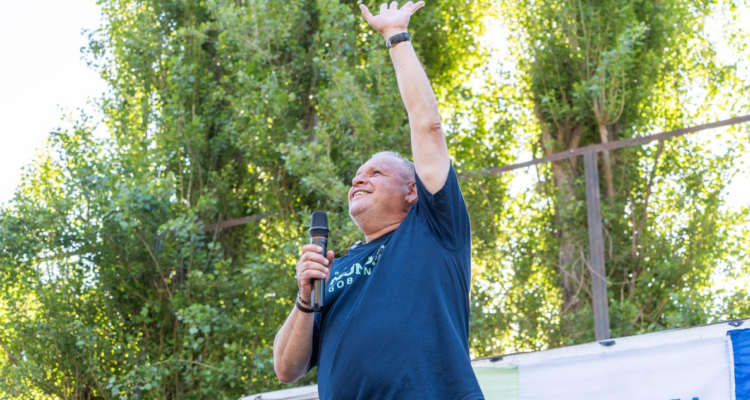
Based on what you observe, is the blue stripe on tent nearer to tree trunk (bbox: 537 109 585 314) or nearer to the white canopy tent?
the white canopy tent

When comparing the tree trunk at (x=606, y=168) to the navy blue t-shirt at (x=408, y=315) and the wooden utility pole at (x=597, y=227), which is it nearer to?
the wooden utility pole at (x=597, y=227)

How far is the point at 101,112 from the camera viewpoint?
973 cm

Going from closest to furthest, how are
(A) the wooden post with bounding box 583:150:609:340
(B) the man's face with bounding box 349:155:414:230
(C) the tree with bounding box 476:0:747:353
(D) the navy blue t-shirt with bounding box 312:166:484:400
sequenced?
(D) the navy blue t-shirt with bounding box 312:166:484:400, (B) the man's face with bounding box 349:155:414:230, (A) the wooden post with bounding box 583:150:609:340, (C) the tree with bounding box 476:0:747:353

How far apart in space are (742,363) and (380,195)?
2122 mm

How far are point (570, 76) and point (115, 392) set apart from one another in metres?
5.38

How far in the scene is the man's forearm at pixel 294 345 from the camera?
2.23m

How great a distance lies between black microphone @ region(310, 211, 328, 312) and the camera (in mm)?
2086

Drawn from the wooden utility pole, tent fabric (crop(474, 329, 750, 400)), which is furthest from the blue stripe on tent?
the wooden utility pole

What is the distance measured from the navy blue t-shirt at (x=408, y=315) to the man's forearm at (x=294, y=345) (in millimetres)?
46

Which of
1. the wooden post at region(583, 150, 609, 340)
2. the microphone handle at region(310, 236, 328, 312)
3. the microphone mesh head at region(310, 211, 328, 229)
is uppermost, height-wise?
the wooden post at region(583, 150, 609, 340)

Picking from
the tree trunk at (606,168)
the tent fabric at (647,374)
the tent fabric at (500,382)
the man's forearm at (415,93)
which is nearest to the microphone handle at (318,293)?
the man's forearm at (415,93)

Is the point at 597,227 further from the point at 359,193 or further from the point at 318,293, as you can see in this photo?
the point at 318,293

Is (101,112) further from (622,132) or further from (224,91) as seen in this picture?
(622,132)

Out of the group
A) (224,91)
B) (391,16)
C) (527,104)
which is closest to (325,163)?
(224,91)
